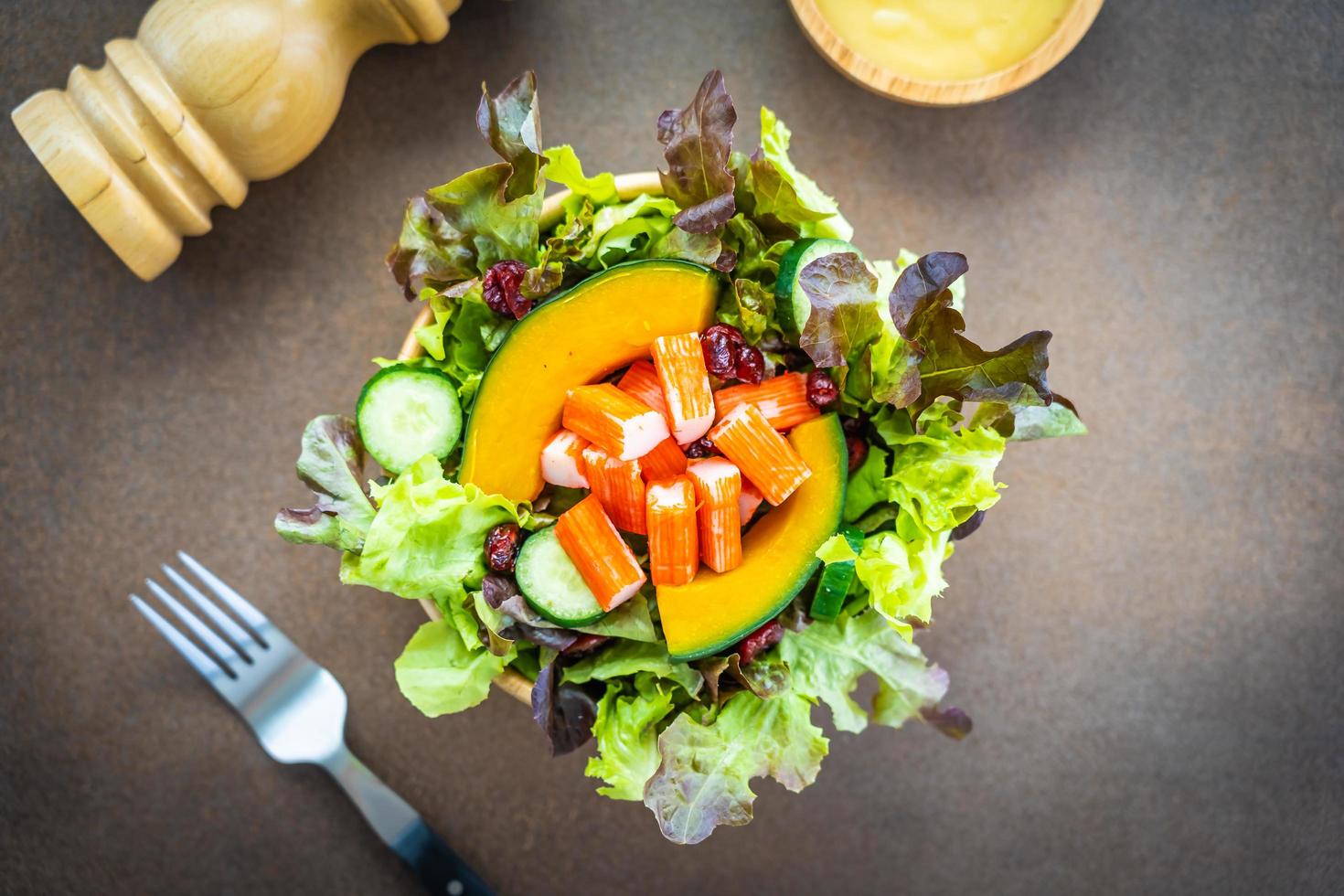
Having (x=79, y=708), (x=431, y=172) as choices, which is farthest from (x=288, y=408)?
(x=79, y=708)

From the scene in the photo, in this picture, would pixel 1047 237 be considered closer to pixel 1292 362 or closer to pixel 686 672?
pixel 1292 362

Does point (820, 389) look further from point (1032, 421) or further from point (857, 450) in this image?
point (1032, 421)

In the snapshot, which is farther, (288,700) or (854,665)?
(288,700)

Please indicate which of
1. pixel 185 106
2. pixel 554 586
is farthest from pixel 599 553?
pixel 185 106

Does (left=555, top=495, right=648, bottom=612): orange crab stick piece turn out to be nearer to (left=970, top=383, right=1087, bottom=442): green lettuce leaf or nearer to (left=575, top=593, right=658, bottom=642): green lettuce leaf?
(left=575, top=593, right=658, bottom=642): green lettuce leaf

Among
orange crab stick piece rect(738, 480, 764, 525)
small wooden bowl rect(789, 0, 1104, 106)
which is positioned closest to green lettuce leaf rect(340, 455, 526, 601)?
orange crab stick piece rect(738, 480, 764, 525)
